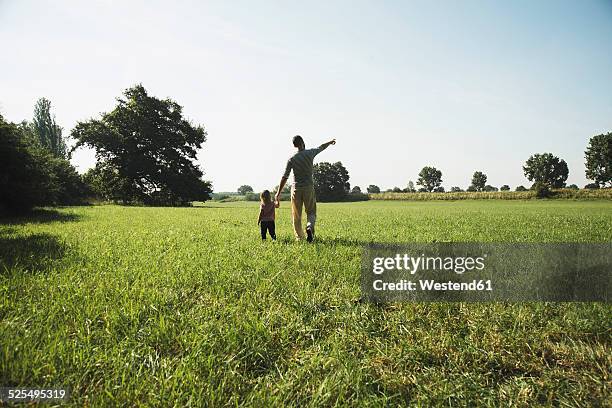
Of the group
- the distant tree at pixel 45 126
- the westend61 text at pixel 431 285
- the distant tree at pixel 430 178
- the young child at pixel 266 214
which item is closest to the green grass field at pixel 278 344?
the westend61 text at pixel 431 285

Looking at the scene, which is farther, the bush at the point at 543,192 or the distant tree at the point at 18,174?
the bush at the point at 543,192

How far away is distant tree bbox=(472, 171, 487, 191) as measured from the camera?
156 metres

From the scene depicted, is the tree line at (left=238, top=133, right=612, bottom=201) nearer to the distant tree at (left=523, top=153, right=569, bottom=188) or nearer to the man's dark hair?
the distant tree at (left=523, top=153, right=569, bottom=188)

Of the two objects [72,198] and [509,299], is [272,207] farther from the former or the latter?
[72,198]

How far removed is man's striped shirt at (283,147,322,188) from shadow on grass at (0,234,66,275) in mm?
4790

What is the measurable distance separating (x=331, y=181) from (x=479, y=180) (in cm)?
9969

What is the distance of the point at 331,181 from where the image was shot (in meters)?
103

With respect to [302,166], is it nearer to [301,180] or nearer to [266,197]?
[301,180]

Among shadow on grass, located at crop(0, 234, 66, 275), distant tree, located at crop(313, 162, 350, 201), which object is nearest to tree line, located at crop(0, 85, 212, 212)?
shadow on grass, located at crop(0, 234, 66, 275)

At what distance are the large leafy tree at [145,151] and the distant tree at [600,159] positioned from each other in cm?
10662

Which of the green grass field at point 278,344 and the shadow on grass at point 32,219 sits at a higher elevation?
the shadow on grass at point 32,219

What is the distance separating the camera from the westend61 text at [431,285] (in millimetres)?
3748

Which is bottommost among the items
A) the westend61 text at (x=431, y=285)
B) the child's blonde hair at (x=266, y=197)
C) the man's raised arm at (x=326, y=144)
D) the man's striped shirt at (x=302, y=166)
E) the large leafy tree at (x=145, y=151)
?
the westend61 text at (x=431, y=285)

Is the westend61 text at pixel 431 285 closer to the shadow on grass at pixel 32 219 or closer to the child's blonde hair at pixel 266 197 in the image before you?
the child's blonde hair at pixel 266 197
